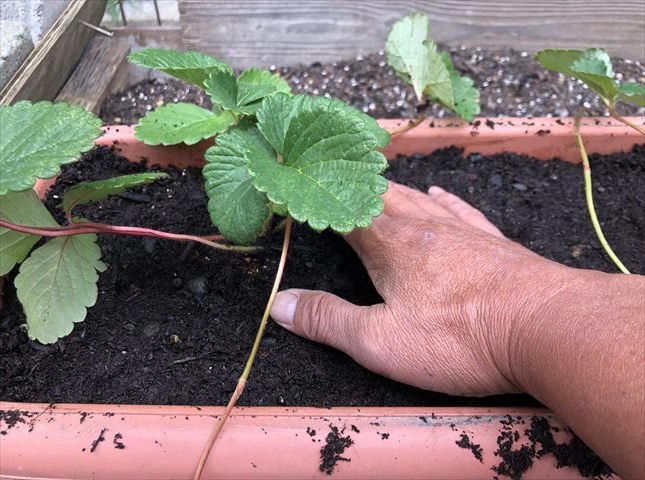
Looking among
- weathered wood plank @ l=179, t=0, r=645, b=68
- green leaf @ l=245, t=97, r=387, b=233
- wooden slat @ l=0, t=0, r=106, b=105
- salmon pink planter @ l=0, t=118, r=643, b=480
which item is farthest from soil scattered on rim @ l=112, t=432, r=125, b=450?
weathered wood plank @ l=179, t=0, r=645, b=68

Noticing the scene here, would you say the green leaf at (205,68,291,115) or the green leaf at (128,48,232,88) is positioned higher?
the green leaf at (128,48,232,88)

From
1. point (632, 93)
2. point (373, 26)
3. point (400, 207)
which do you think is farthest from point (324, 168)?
point (373, 26)

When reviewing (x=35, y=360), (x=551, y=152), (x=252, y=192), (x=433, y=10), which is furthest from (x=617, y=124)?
(x=35, y=360)

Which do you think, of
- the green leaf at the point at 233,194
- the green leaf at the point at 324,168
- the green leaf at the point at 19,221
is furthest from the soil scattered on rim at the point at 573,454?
the green leaf at the point at 19,221

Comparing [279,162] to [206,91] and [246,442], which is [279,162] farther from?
[246,442]

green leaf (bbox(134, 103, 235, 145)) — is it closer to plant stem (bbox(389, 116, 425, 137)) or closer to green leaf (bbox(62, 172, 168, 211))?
green leaf (bbox(62, 172, 168, 211))

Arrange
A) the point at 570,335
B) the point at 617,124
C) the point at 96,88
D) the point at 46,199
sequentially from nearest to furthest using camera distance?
1. the point at 570,335
2. the point at 46,199
3. the point at 617,124
4. the point at 96,88

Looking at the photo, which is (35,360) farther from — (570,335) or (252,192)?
(570,335)
